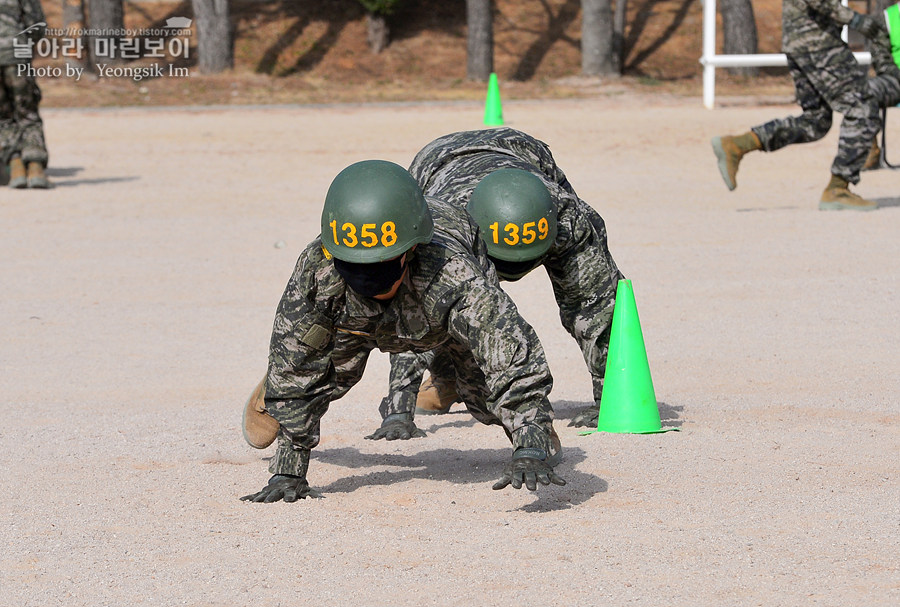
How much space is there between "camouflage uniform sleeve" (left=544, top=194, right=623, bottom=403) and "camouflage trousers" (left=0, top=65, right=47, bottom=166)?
10860 millimetres

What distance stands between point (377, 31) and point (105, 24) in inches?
282

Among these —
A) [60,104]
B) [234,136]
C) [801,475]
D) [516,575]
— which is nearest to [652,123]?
[234,136]

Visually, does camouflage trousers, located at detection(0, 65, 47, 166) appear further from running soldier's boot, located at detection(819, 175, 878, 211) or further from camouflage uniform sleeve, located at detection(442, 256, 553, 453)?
camouflage uniform sleeve, located at detection(442, 256, 553, 453)

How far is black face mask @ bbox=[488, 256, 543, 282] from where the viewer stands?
5918mm

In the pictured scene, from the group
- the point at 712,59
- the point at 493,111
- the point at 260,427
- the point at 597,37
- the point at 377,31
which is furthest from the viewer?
the point at 377,31

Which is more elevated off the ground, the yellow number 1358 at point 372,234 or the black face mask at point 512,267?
the yellow number 1358 at point 372,234

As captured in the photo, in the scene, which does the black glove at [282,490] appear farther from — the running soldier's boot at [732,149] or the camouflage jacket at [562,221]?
the running soldier's boot at [732,149]

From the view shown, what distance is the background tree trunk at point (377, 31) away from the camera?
114ft

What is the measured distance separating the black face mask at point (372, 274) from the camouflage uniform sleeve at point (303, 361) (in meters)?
0.15

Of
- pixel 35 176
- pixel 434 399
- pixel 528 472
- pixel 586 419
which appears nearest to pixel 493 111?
pixel 35 176

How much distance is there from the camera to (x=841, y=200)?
13.6m

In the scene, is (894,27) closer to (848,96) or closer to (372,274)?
(848,96)

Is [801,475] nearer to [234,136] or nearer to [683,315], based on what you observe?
[683,315]

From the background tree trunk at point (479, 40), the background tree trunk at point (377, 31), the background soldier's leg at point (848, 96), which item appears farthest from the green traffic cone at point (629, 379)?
the background tree trunk at point (377, 31)
